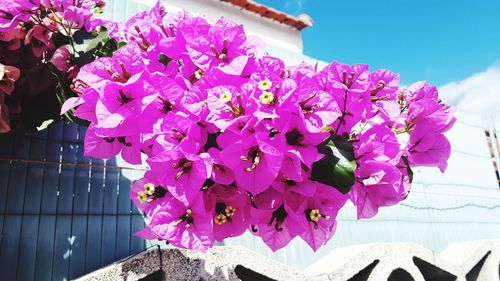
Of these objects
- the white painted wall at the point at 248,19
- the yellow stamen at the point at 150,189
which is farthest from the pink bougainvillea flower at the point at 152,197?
the white painted wall at the point at 248,19

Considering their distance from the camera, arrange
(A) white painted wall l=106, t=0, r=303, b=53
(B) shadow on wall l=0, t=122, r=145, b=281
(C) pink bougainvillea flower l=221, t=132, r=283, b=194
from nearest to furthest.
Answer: (C) pink bougainvillea flower l=221, t=132, r=283, b=194, (B) shadow on wall l=0, t=122, r=145, b=281, (A) white painted wall l=106, t=0, r=303, b=53

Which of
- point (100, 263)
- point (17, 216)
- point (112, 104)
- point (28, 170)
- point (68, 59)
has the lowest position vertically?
point (100, 263)

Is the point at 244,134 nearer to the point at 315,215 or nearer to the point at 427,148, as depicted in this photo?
the point at 315,215

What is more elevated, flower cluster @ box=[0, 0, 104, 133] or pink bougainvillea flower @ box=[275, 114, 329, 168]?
flower cluster @ box=[0, 0, 104, 133]

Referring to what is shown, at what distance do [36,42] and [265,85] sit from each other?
0.85m

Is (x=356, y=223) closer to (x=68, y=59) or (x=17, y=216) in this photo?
(x=17, y=216)

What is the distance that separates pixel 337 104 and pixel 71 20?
0.73m

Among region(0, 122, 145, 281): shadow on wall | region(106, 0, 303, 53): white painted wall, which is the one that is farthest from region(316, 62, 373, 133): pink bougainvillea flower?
region(106, 0, 303, 53): white painted wall

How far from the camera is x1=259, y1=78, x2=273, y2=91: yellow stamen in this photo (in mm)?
564

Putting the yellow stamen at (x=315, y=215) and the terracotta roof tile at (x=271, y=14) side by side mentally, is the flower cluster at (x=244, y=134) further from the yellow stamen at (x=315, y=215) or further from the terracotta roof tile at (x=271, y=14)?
the terracotta roof tile at (x=271, y=14)

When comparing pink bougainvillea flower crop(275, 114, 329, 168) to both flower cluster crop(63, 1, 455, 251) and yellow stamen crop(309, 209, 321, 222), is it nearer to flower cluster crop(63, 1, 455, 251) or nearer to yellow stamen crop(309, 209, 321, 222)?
flower cluster crop(63, 1, 455, 251)

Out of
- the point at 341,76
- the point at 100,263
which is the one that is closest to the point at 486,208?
the point at 100,263

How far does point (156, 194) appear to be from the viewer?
591 millimetres

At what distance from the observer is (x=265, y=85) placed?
0.57 metres
